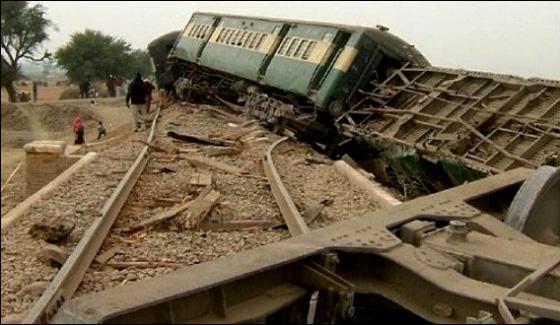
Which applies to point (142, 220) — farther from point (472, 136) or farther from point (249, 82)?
point (249, 82)

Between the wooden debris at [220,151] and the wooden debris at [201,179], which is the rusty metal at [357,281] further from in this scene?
the wooden debris at [220,151]

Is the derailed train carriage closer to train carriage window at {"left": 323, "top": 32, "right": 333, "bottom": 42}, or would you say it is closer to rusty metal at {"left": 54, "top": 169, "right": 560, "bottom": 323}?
A: train carriage window at {"left": 323, "top": 32, "right": 333, "bottom": 42}

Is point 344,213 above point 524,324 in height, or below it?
below

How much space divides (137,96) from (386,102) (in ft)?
23.3

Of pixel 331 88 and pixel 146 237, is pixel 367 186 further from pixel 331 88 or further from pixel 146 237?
pixel 331 88

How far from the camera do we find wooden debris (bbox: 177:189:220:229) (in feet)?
25.2

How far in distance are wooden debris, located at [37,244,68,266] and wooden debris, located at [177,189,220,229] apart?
1524 millimetres

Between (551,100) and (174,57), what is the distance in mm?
18280

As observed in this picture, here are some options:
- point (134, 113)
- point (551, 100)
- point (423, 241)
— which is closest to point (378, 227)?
point (423, 241)

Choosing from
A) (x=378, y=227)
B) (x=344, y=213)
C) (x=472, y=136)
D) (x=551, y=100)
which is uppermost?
(x=551, y=100)

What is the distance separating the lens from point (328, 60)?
50.6 feet

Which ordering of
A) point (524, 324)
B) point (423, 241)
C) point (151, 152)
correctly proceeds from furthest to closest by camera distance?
point (151, 152), point (423, 241), point (524, 324)

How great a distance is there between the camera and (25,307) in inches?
203

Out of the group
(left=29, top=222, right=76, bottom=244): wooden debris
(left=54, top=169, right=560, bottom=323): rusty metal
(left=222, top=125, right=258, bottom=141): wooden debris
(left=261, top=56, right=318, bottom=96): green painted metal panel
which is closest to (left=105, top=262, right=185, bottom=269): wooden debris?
(left=29, top=222, right=76, bottom=244): wooden debris
